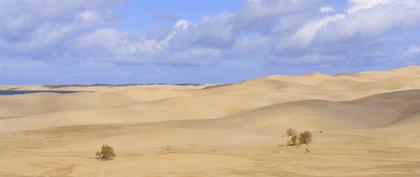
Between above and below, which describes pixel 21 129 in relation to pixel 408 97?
below

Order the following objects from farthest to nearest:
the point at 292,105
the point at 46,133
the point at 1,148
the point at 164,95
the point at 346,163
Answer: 1. the point at 164,95
2. the point at 292,105
3. the point at 46,133
4. the point at 1,148
5. the point at 346,163

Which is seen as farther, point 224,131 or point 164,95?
point 164,95

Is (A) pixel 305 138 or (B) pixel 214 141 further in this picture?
(B) pixel 214 141

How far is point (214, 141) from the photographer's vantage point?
64.6 feet

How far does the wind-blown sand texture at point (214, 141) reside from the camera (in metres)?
13.2

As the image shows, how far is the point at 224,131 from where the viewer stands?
865 inches

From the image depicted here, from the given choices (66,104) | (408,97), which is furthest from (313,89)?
(66,104)

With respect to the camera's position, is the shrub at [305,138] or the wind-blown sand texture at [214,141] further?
the shrub at [305,138]

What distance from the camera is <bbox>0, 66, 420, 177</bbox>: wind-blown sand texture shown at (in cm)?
1320

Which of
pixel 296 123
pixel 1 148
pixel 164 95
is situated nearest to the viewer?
pixel 1 148

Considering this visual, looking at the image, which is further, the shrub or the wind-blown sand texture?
the shrub

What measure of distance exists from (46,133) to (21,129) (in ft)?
9.05

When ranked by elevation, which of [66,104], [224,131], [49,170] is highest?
[66,104]

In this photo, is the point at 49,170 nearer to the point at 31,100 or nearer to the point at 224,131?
the point at 224,131
